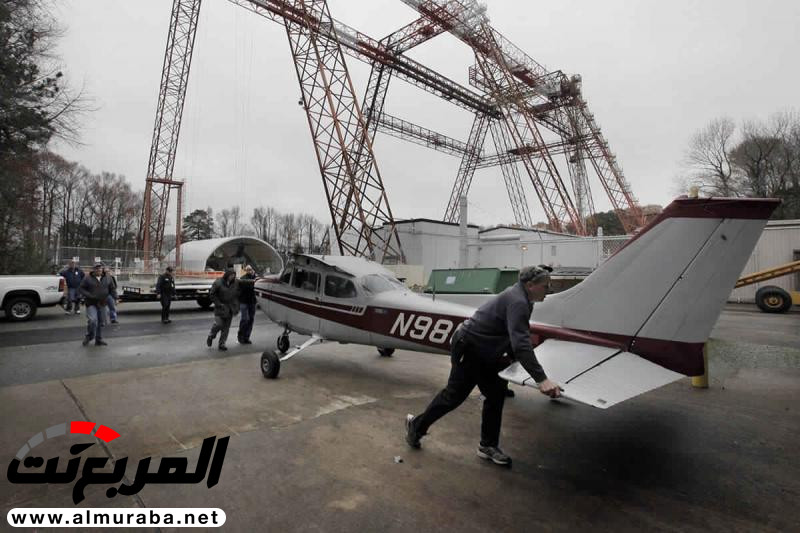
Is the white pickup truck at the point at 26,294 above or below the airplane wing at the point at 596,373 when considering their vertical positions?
below

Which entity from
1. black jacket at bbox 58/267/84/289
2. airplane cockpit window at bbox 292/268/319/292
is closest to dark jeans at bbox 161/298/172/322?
black jacket at bbox 58/267/84/289

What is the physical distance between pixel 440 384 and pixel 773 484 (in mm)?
3804

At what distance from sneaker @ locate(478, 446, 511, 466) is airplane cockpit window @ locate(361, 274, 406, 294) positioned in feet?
10.00

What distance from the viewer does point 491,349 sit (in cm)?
323

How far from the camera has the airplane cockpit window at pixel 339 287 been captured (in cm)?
618

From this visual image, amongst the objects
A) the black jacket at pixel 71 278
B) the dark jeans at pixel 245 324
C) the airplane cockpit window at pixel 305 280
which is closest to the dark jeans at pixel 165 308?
the dark jeans at pixel 245 324

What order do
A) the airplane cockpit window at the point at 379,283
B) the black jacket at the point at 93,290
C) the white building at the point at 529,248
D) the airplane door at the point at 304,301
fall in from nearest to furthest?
the airplane cockpit window at the point at 379,283, the airplane door at the point at 304,301, the black jacket at the point at 93,290, the white building at the point at 529,248

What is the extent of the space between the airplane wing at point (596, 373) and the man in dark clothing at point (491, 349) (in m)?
0.23

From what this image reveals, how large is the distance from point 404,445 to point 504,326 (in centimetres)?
164

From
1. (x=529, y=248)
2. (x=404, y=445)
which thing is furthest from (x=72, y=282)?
(x=529, y=248)

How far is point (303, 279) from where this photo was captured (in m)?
7.00

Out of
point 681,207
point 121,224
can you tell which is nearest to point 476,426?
point 681,207

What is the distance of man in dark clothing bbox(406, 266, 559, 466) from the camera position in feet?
10.0

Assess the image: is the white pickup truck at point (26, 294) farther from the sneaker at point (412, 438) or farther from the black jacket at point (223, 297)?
the sneaker at point (412, 438)
